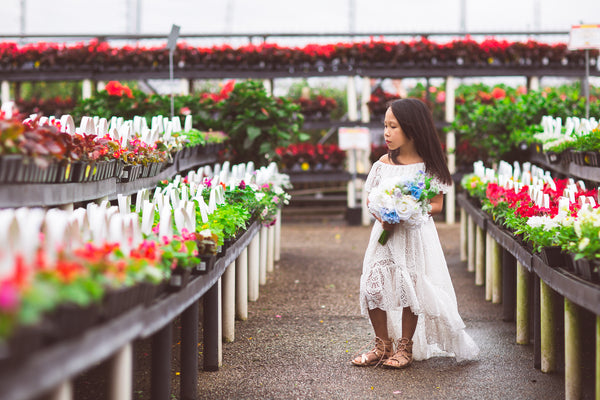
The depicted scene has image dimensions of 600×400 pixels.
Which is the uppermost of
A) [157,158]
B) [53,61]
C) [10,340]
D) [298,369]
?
[53,61]

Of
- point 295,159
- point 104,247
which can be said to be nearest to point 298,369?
point 104,247

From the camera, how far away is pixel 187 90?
10.0 m

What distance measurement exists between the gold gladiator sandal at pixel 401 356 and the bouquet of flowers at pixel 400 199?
694 millimetres

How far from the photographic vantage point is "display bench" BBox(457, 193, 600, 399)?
301cm

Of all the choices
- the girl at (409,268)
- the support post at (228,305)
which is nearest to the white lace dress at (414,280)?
the girl at (409,268)

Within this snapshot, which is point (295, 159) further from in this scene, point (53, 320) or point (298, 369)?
point (53, 320)

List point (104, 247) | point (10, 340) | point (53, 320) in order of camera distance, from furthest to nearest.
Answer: point (104, 247)
point (53, 320)
point (10, 340)

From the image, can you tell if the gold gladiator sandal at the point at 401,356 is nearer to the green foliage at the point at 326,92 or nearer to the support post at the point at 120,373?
the support post at the point at 120,373

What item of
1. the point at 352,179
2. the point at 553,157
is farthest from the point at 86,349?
the point at 352,179

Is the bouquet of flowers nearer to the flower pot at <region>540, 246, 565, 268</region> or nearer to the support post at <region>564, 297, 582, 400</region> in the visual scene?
the flower pot at <region>540, 246, 565, 268</region>

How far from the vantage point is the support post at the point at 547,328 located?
139 inches

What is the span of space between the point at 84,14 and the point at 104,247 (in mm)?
11838

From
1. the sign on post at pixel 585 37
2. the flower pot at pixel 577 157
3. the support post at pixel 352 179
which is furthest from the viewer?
the support post at pixel 352 179

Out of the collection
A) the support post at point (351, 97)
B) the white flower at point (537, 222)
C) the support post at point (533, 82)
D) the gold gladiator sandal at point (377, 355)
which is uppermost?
the support post at point (533, 82)
